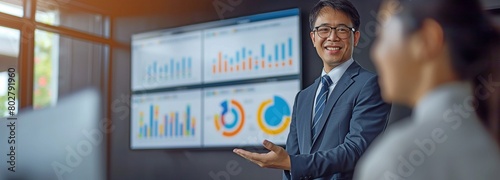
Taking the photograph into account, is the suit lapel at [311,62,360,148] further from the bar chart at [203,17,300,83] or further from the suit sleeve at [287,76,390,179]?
the bar chart at [203,17,300,83]

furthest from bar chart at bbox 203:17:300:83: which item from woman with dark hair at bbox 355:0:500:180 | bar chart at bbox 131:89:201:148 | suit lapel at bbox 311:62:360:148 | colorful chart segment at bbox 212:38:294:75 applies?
woman with dark hair at bbox 355:0:500:180


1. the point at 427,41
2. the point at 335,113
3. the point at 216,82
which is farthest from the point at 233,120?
the point at 427,41

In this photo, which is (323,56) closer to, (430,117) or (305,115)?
(305,115)

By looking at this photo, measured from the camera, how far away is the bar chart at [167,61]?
6.40 feet

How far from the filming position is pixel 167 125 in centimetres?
200

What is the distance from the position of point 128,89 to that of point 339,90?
2.78ft

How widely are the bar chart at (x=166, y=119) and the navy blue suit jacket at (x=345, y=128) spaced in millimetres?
520

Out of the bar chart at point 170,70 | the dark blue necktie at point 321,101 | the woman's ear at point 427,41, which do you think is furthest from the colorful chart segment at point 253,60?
the woman's ear at point 427,41

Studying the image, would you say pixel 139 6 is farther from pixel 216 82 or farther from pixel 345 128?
pixel 345 128

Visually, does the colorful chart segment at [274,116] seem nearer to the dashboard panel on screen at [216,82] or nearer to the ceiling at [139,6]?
the dashboard panel on screen at [216,82]

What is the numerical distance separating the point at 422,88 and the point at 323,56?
1.01 ft

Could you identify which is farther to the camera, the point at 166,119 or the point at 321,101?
the point at 166,119

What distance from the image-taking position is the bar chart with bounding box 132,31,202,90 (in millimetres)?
1951

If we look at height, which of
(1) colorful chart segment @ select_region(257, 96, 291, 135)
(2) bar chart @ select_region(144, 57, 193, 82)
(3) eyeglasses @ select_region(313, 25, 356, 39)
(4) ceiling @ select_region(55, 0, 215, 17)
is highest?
(4) ceiling @ select_region(55, 0, 215, 17)
